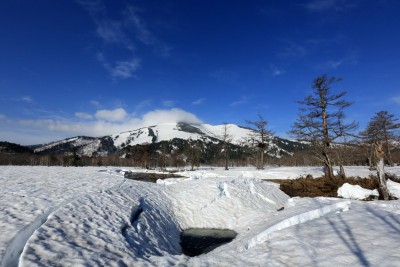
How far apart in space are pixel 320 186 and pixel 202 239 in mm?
11783

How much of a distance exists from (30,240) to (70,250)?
92cm

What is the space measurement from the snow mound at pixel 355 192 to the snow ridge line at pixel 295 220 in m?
5.13

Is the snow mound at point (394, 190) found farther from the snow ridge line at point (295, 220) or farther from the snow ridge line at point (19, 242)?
the snow ridge line at point (19, 242)

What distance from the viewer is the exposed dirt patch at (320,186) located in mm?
17547

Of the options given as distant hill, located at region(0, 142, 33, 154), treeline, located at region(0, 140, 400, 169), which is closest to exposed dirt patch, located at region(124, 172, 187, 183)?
treeline, located at region(0, 140, 400, 169)

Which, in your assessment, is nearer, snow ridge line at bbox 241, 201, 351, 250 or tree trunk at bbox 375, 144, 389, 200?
snow ridge line at bbox 241, 201, 351, 250

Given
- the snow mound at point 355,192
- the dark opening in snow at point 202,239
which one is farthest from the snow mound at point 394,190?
the dark opening in snow at point 202,239

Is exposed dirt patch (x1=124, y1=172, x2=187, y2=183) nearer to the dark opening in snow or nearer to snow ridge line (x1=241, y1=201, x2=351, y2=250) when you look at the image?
the dark opening in snow

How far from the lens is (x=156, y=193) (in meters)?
15.2

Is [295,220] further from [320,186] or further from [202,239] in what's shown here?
[320,186]

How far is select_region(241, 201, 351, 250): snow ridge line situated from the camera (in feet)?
27.7

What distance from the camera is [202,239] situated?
11414 millimetres

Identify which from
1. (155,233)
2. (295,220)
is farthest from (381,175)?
(155,233)

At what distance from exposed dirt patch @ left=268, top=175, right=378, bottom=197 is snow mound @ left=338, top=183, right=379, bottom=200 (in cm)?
82
